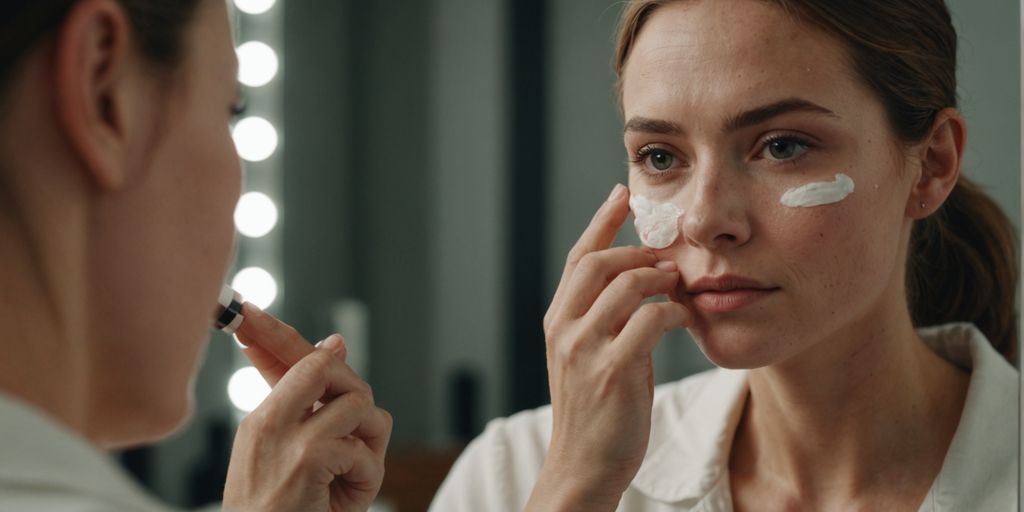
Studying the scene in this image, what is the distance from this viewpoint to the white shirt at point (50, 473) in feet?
1.24

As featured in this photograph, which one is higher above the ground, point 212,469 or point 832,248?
point 832,248

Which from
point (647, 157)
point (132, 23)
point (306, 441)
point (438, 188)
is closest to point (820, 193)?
point (647, 157)

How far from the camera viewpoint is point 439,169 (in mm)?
2289

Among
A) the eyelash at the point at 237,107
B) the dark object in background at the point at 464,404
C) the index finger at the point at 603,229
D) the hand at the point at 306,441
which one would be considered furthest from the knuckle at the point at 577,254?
the dark object in background at the point at 464,404

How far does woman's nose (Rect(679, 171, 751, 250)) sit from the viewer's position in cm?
78

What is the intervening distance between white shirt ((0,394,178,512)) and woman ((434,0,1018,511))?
428 millimetres

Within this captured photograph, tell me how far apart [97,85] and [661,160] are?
0.49 m

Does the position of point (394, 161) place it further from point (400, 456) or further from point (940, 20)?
point (940, 20)

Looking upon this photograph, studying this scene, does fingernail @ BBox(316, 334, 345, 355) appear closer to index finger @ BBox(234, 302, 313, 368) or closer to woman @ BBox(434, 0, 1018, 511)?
index finger @ BBox(234, 302, 313, 368)

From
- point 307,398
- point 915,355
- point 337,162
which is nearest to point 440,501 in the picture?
point 307,398

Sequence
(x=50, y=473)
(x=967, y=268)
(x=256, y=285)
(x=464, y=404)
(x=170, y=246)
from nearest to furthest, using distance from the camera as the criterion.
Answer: (x=50, y=473) → (x=170, y=246) → (x=967, y=268) → (x=256, y=285) → (x=464, y=404)

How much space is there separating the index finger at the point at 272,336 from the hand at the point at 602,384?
0.63ft

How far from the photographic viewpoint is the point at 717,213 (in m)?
0.78

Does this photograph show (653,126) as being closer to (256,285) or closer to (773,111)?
(773,111)
